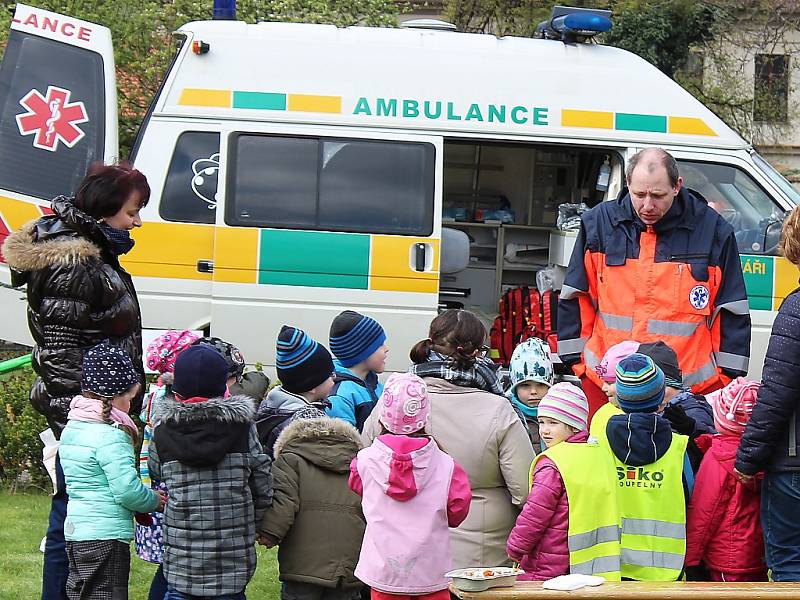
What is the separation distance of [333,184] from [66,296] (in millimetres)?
3219

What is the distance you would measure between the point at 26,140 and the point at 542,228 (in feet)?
12.0

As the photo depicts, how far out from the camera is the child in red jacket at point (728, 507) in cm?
422

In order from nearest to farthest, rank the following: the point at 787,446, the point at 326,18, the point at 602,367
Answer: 1. the point at 787,446
2. the point at 602,367
3. the point at 326,18

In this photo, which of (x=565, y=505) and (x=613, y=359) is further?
(x=613, y=359)

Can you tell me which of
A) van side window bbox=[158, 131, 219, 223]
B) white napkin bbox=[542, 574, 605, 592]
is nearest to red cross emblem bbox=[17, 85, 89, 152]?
van side window bbox=[158, 131, 219, 223]

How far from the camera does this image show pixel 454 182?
9180 mm

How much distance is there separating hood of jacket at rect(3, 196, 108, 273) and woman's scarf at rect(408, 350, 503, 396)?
138 cm

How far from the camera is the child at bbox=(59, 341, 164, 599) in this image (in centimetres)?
424

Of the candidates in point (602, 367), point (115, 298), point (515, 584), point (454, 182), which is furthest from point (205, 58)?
point (515, 584)

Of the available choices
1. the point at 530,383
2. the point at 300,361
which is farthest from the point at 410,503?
the point at 530,383

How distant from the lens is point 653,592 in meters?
3.75

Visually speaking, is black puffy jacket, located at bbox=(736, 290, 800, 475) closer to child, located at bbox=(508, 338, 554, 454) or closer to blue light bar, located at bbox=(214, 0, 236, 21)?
child, located at bbox=(508, 338, 554, 454)

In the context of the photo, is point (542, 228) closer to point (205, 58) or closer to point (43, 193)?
point (205, 58)

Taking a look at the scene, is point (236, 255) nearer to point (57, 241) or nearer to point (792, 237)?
point (57, 241)
